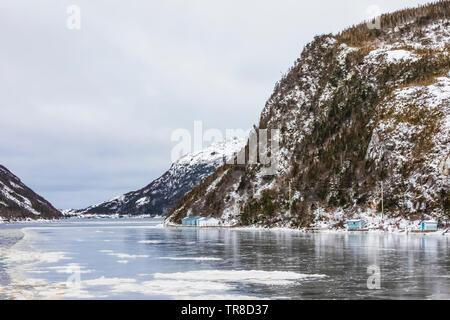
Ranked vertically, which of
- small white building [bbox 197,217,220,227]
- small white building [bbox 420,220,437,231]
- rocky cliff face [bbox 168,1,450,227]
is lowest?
small white building [bbox 197,217,220,227]

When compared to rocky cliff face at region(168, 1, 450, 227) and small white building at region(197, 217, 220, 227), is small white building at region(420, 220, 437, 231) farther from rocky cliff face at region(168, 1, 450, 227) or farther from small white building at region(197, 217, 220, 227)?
small white building at region(197, 217, 220, 227)

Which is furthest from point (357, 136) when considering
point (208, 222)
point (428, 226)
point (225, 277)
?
point (225, 277)

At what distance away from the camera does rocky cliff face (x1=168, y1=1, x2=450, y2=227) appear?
314ft

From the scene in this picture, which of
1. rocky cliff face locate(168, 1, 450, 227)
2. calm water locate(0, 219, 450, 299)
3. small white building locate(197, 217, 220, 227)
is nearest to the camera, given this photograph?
calm water locate(0, 219, 450, 299)

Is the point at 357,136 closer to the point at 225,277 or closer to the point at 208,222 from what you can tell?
the point at 208,222

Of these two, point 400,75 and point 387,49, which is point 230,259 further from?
point 387,49

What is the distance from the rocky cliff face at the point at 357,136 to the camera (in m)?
95.8

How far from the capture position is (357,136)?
11206 cm

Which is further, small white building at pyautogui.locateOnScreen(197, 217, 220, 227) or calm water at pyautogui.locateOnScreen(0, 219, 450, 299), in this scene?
small white building at pyautogui.locateOnScreen(197, 217, 220, 227)

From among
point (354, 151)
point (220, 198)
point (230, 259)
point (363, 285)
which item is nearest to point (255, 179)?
point (220, 198)

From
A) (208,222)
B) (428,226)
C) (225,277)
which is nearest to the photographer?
(225,277)

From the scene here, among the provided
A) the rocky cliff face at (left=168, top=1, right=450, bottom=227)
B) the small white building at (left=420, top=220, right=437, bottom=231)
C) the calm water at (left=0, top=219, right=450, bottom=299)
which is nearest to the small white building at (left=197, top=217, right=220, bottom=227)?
the rocky cliff face at (left=168, top=1, right=450, bottom=227)

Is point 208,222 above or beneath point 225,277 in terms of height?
beneath

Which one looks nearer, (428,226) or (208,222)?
(428,226)
